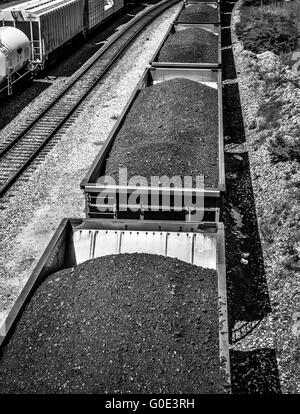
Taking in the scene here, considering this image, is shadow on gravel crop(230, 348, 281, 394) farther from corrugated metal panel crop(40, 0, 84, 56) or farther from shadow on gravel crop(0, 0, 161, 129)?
corrugated metal panel crop(40, 0, 84, 56)

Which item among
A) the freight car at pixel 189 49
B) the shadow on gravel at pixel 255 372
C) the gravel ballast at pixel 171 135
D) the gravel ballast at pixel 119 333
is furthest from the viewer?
the freight car at pixel 189 49

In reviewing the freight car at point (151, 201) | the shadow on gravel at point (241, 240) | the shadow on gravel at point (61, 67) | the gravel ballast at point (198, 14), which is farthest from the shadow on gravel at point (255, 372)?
the gravel ballast at point (198, 14)

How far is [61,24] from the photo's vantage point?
25781mm

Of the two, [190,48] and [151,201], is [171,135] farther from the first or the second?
[190,48]

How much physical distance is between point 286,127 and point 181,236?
9.35m

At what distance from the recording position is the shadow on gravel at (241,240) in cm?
1012

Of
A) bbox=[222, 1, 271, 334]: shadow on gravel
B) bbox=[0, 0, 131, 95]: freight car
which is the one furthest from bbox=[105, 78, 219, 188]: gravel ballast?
bbox=[0, 0, 131, 95]: freight car

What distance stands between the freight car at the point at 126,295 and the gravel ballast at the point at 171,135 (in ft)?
6.37

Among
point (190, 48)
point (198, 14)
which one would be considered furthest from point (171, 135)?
point (198, 14)

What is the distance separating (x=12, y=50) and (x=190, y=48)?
6857mm

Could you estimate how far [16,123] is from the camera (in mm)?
19078

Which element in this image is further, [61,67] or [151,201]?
[61,67]

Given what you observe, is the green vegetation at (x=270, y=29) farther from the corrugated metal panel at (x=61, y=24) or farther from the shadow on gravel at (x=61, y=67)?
the corrugated metal panel at (x=61, y=24)

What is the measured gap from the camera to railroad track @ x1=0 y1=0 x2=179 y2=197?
51.6ft
